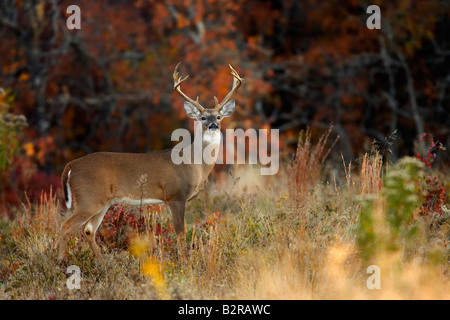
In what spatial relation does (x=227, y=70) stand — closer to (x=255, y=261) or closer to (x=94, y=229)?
(x=94, y=229)

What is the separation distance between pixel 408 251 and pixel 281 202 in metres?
1.94

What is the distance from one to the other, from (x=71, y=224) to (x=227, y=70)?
9.72m

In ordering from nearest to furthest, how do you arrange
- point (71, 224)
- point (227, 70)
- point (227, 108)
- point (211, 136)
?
point (71, 224) < point (211, 136) < point (227, 108) < point (227, 70)

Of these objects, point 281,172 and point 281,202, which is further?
point 281,172

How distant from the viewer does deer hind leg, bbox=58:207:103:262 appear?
21.9 ft

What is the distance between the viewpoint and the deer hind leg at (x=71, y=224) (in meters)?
→ 6.67

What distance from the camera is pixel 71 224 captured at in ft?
21.9

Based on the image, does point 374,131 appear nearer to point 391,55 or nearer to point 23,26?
point 391,55

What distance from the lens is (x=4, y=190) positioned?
442 inches

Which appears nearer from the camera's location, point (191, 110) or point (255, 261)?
point (255, 261)

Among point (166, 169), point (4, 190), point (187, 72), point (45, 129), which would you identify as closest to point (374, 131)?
point (187, 72)

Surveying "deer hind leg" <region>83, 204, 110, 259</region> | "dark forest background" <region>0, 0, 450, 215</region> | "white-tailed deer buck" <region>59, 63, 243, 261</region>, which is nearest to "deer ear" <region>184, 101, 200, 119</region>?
"white-tailed deer buck" <region>59, 63, 243, 261</region>

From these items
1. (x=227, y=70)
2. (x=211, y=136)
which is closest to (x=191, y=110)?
(x=211, y=136)

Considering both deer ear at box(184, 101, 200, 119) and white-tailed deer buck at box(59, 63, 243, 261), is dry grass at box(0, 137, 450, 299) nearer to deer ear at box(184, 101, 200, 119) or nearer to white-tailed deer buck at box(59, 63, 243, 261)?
white-tailed deer buck at box(59, 63, 243, 261)
